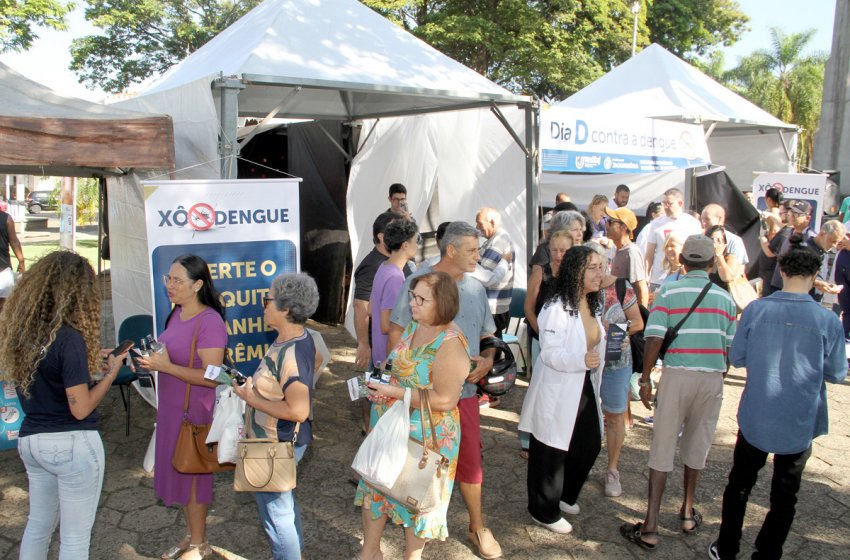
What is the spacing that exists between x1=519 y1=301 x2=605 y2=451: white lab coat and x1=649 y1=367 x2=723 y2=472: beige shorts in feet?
1.16

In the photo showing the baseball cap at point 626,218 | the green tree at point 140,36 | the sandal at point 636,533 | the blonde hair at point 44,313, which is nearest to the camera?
the blonde hair at point 44,313

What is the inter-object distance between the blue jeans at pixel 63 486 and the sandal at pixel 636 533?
103 inches

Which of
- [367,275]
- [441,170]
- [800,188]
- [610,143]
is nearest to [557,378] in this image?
[367,275]

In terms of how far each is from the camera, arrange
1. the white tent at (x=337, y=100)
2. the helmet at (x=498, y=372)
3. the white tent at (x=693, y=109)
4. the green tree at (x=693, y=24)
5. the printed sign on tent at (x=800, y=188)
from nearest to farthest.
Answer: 1. the helmet at (x=498, y=372)
2. the white tent at (x=337, y=100)
3. the printed sign on tent at (x=800, y=188)
4. the white tent at (x=693, y=109)
5. the green tree at (x=693, y=24)

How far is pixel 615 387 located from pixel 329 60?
3.34 m

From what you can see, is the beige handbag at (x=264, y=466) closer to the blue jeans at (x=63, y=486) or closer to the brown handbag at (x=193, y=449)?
the brown handbag at (x=193, y=449)

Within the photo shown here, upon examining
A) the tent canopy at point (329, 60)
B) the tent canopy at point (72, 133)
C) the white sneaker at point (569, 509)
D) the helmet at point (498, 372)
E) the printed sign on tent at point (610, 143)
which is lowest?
the white sneaker at point (569, 509)

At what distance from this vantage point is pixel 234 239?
409 centimetres

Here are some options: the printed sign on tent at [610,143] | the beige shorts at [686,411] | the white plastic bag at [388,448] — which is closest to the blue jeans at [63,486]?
the white plastic bag at [388,448]

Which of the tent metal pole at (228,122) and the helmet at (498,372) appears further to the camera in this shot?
the tent metal pole at (228,122)

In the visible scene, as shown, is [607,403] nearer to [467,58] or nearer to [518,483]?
[518,483]

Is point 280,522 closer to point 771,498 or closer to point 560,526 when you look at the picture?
point 560,526

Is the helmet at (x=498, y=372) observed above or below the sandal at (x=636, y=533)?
above

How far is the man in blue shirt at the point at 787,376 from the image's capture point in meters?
2.96
